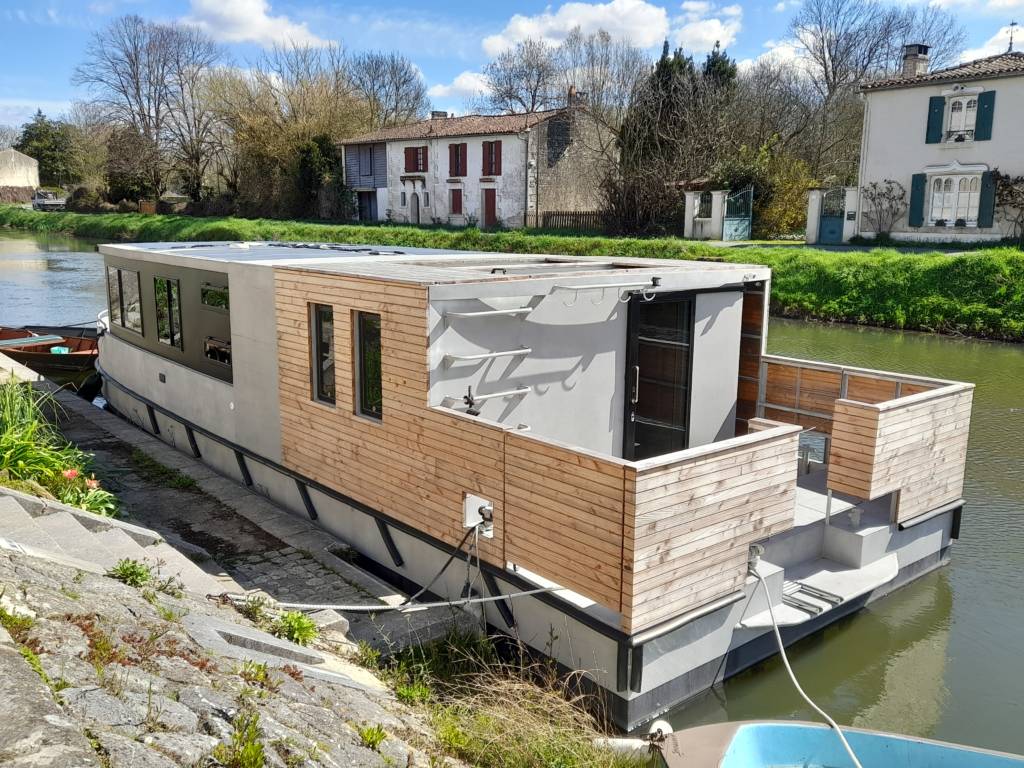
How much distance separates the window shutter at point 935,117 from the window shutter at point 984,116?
1.11 metres

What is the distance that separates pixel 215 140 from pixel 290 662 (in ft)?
180

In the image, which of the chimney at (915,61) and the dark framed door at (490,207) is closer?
the chimney at (915,61)

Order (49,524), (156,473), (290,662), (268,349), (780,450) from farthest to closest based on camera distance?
(156,473) → (268,349) → (49,524) → (780,450) → (290,662)

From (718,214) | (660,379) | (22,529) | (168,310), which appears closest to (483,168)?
(718,214)

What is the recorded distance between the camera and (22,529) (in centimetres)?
575

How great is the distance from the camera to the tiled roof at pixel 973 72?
25.4 m

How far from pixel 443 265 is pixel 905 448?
15.5 feet

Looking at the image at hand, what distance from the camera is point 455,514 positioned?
21.1 ft

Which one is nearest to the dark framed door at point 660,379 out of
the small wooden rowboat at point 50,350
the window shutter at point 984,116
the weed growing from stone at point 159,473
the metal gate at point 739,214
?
the weed growing from stone at point 159,473

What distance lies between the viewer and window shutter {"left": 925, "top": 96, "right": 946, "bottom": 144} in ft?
88.7

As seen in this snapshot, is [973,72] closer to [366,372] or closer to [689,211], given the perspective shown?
[689,211]

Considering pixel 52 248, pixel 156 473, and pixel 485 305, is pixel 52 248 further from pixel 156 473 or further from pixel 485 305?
pixel 485 305

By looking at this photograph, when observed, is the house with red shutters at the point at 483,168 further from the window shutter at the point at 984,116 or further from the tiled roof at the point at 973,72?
the window shutter at the point at 984,116

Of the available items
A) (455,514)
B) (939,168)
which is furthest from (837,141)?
(455,514)
